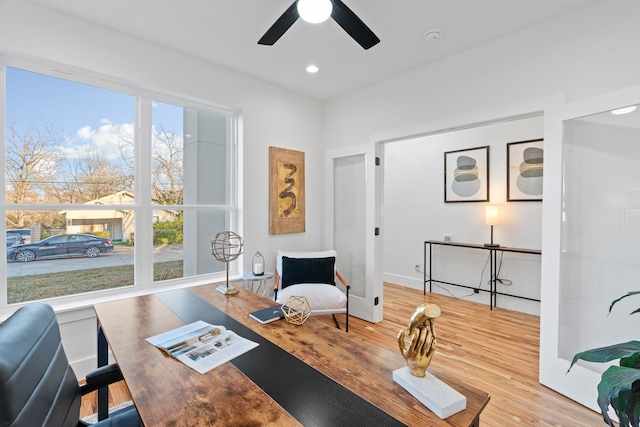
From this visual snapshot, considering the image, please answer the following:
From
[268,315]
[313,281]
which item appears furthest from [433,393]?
[313,281]

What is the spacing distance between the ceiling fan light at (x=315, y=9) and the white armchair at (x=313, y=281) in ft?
7.40

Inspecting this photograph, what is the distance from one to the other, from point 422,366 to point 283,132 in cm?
313

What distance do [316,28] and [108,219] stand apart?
2.37m

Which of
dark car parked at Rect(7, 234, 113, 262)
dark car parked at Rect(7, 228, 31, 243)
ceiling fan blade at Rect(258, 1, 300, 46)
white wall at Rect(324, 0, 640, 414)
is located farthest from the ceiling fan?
dark car parked at Rect(7, 228, 31, 243)

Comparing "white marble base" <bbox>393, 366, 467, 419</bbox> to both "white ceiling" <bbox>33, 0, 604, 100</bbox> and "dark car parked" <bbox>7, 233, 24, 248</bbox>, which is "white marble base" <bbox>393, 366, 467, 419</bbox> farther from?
"dark car parked" <bbox>7, 233, 24, 248</bbox>

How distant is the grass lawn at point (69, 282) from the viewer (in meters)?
2.24

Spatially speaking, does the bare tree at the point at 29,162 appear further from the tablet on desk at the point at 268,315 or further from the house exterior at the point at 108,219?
the tablet on desk at the point at 268,315

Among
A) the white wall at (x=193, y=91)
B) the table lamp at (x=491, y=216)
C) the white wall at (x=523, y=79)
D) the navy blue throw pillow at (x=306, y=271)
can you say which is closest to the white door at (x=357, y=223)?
the white wall at (x=193, y=91)

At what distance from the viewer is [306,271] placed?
128 inches

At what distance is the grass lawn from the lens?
2.24m

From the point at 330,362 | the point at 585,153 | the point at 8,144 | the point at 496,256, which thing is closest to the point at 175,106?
the point at 8,144

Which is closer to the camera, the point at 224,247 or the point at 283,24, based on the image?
the point at 283,24

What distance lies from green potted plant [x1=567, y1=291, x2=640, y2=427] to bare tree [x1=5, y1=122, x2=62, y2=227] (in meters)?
3.36

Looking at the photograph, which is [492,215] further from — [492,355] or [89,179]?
[89,179]
